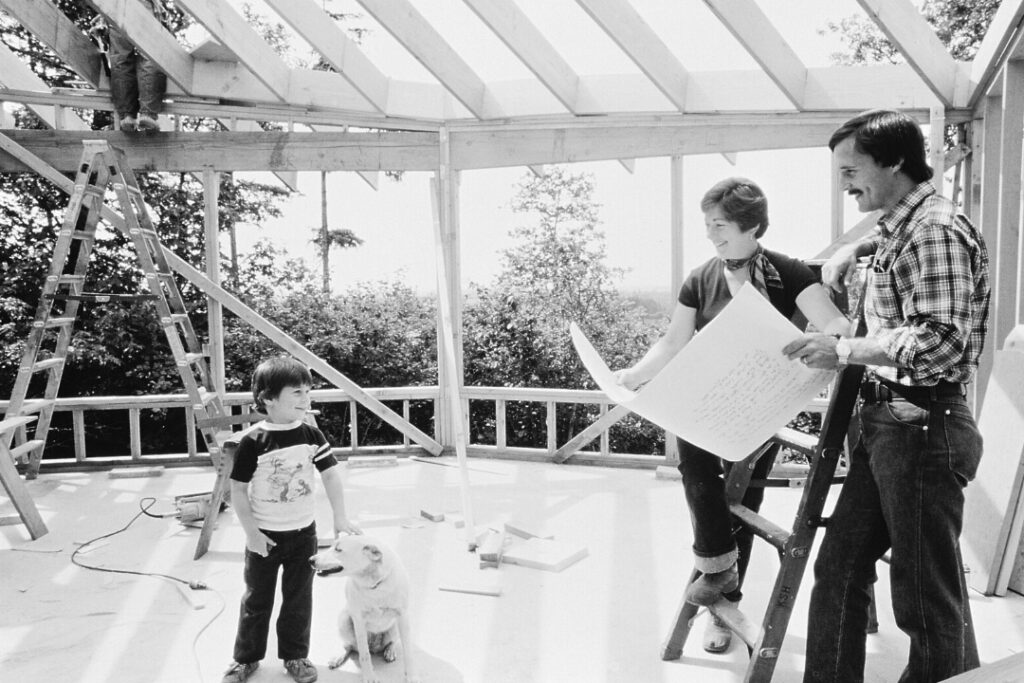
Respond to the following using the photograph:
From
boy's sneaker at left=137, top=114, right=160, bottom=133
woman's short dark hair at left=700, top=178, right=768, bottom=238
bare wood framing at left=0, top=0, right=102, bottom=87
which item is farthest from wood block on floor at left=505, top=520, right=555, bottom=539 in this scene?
bare wood framing at left=0, top=0, right=102, bottom=87

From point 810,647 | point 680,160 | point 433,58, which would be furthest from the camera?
point 680,160

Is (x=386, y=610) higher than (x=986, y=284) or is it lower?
lower

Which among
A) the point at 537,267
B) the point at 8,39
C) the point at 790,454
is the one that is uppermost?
the point at 8,39

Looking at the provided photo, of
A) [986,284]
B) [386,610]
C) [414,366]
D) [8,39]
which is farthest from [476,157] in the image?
[8,39]

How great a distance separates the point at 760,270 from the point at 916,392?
1.95 feet

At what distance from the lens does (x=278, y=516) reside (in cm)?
228

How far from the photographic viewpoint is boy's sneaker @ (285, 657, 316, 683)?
232 centimetres

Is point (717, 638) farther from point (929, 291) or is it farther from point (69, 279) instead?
point (69, 279)

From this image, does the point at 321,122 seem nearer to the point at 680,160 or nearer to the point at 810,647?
the point at 680,160

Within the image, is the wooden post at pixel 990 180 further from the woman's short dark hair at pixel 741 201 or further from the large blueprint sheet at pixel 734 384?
the large blueprint sheet at pixel 734 384

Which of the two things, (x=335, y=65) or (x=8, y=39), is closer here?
(x=335, y=65)

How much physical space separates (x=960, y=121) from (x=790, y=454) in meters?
6.26

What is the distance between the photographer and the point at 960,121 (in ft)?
13.5

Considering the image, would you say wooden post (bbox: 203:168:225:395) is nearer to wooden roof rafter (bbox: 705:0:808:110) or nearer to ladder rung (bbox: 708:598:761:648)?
wooden roof rafter (bbox: 705:0:808:110)
